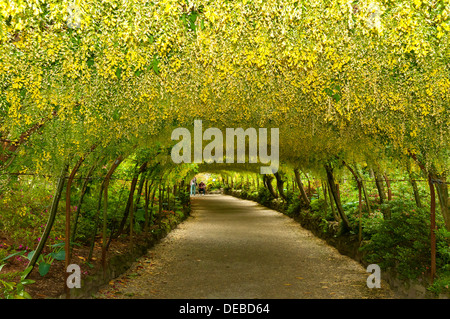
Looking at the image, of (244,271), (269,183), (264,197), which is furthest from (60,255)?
(264,197)

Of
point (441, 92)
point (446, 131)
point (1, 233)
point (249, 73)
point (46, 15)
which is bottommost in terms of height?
point (1, 233)

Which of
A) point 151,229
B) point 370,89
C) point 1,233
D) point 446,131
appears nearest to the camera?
point 370,89

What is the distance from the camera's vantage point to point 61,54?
3.20 meters

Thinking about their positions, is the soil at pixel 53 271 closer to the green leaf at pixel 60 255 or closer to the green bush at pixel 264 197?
the green leaf at pixel 60 255

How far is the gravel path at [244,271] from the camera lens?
5.01m

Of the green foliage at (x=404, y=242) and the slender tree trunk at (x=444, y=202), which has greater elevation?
the slender tree trunk at (x=444, y=202)

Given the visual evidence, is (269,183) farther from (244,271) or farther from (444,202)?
(444,202)

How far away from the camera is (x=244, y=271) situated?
6.20 meters

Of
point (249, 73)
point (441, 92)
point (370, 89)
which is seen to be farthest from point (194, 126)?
point (441, 92)

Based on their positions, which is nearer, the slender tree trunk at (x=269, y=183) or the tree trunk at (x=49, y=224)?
the tree trunk at (x=49, y=224)

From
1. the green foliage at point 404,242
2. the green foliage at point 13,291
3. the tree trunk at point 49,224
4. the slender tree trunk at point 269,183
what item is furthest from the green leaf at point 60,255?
the slender tree trunk at point 269,183

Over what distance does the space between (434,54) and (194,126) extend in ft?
13.2
